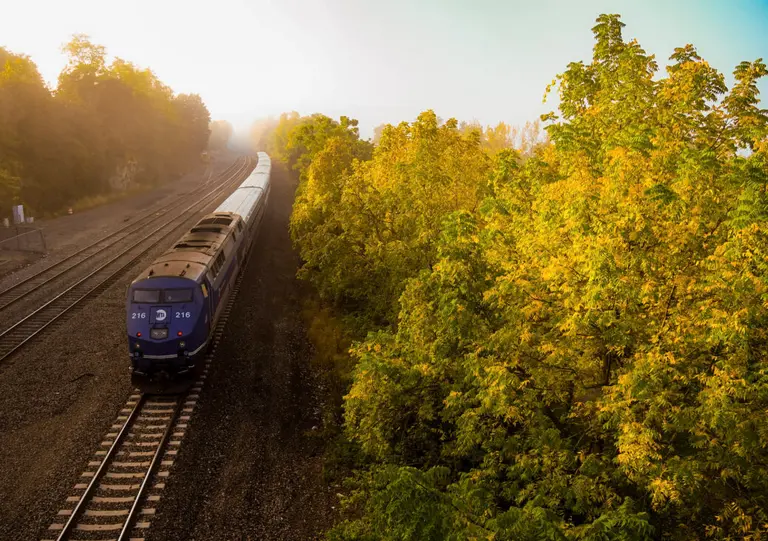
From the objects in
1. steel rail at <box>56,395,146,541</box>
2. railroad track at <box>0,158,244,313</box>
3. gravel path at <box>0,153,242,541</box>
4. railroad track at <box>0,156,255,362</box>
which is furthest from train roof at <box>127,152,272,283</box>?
railroad track at <box>0,158,244,313</box>

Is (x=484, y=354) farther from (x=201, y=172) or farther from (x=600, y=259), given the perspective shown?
(x=201, y=172)

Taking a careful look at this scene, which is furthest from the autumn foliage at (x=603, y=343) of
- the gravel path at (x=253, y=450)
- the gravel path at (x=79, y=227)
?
the gravel path at (x=79, y=227)

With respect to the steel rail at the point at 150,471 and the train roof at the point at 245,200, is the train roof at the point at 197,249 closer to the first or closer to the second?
the train roof at the point at 245,200

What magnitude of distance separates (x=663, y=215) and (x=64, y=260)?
33.8 meters

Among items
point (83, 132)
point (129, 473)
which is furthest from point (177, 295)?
Answer: point (83, 132)

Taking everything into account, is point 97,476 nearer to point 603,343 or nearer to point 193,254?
point 193,254

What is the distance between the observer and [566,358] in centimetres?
927

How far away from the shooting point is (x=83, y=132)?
5200 centimetres

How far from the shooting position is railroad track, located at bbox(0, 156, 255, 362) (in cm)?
1947

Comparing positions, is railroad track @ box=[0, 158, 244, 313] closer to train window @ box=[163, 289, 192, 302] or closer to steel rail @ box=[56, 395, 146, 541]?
train window @ box=[163, 289, 192, 302]

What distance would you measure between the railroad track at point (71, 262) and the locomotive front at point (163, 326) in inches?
437

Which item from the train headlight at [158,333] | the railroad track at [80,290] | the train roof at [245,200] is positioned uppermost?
the train roof at [245,200]

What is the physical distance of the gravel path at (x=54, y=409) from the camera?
11.7 m

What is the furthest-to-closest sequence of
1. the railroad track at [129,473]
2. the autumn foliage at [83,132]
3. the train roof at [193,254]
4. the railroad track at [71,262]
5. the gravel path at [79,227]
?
the autumn foliage at [83,132], the gravel path at [79,227], the railroad track at [71,262], the train roof at [193,254], the railroad track at [129,473]
